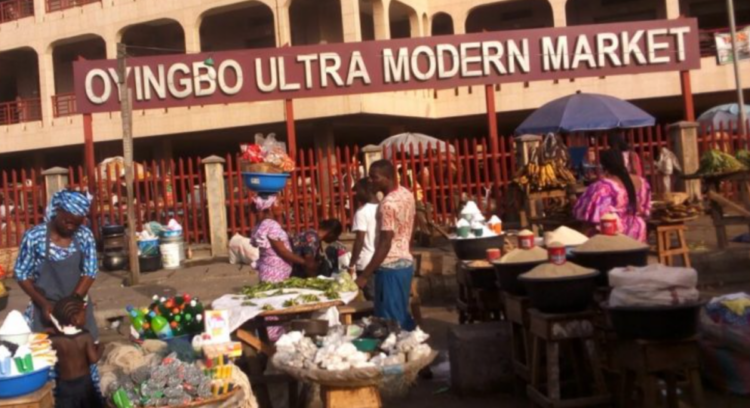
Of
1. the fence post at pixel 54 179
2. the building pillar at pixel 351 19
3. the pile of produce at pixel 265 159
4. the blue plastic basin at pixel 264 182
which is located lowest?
the blue plastic basin at pixel 264 182

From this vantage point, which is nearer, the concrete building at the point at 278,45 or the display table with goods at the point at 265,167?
the display table with goods at the point at 265,167

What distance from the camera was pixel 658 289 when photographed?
4680mm

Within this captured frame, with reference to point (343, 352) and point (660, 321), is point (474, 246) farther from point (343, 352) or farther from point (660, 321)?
point (343, 352)

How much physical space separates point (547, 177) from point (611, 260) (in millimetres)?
5887

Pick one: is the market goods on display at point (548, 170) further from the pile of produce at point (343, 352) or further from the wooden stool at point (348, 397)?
the wooden stool at point (348, 397)

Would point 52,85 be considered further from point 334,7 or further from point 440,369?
point 440,369

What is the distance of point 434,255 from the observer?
10656mm

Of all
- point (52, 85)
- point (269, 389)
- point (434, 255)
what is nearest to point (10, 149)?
point (52, 85)

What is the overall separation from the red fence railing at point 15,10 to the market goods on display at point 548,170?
21.6 metres

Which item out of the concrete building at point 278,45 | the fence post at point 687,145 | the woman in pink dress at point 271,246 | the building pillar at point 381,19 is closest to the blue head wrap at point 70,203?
the woman in pink dress at point 271,246

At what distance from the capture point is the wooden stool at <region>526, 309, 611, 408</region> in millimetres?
5113

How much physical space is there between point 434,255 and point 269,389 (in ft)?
15.0

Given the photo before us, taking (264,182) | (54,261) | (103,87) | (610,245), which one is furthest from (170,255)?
(610,245)

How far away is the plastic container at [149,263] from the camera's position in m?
13.0
